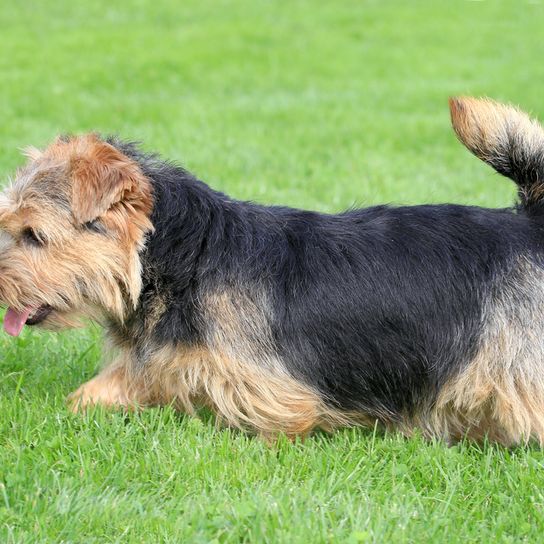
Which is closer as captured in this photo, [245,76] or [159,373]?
[159,373]

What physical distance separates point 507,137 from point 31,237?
2130 millimetres

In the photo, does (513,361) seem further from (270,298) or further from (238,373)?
(238,373)

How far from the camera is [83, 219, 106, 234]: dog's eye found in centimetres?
370

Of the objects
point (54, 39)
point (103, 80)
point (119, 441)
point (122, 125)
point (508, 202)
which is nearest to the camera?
point (119, 441)

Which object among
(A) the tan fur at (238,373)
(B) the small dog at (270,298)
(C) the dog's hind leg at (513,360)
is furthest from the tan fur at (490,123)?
(A) the tan fur at (238,373)

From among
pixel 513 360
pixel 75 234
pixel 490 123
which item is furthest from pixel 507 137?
pixel 75 234

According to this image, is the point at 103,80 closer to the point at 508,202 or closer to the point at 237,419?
the point at 508,202

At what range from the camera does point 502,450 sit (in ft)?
13.2

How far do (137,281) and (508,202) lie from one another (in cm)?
479

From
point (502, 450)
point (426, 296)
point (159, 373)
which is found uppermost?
point (426, 296)

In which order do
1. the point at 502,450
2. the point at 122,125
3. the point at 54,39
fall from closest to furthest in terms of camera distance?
the point at 502,450
the point at 122,125
the point at 54,39

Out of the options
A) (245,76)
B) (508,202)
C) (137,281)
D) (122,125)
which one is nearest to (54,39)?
(245,76)

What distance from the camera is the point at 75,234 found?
12.2 feet

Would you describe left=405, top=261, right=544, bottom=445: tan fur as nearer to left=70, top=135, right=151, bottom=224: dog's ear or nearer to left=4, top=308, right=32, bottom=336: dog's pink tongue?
left=70, top=135, right=151, bottom=224: dog's ear
